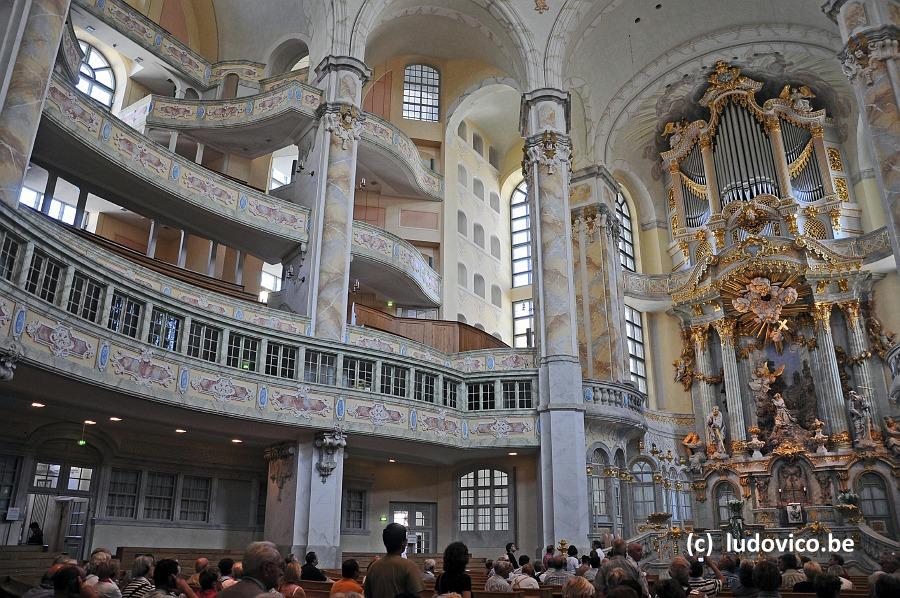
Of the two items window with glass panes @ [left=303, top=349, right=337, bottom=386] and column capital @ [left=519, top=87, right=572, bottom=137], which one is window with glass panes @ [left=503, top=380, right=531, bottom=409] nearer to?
window with glass panes @ [left=303, top=349, right=337, bottom=386]

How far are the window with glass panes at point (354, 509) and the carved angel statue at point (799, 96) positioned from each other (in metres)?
24.1

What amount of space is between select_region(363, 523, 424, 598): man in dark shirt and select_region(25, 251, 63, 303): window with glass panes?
368 inches

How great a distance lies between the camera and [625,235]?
1300 inches

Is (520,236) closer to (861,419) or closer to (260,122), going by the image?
(260,122)

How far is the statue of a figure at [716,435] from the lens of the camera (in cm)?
2773

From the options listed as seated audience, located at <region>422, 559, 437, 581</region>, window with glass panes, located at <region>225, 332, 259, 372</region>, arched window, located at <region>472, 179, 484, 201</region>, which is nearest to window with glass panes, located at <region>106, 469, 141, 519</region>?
window with glass panes, located at <region>225, 332, 259, 372</region>

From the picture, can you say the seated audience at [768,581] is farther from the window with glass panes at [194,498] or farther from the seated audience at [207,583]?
the window with glass panes at [194,498]

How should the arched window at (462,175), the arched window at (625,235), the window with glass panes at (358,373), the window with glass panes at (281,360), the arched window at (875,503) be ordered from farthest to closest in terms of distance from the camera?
the arched window at (625,235)
the arched window at (462,175)
the arched window at (875,503)
the window with glass panes at (358,373)
the window with glass panes at (281,360)

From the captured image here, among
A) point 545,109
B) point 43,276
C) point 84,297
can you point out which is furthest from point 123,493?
point 545,109

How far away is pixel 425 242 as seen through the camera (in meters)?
28.0

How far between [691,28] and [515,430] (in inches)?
754

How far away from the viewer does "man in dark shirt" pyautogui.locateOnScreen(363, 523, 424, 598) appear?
15.6ft

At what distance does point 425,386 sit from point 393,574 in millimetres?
15917

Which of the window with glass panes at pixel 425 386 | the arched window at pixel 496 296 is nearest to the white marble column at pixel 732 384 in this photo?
the arched window at pixel 496 296
